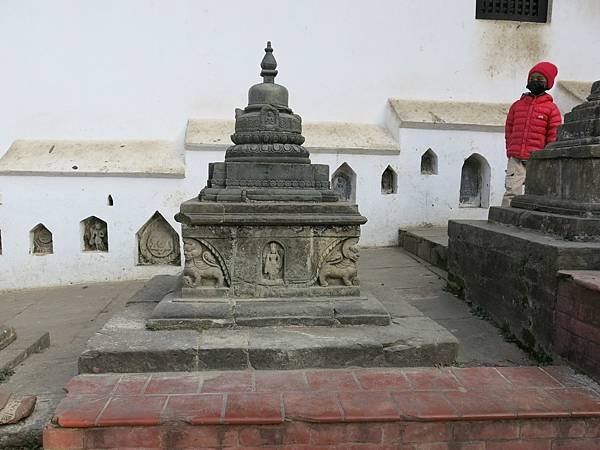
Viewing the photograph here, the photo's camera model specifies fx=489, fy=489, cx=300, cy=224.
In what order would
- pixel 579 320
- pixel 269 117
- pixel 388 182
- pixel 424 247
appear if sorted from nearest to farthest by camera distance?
pixel 579 320 < pixel 269 117 < pixel 424 247 < pixel 388 182

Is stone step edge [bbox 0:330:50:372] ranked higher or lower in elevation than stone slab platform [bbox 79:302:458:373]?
lower

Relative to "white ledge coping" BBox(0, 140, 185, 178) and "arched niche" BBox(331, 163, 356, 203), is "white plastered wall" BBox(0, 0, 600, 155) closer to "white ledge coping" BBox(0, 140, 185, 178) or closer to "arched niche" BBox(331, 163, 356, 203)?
"white ledge coping" BBox(0, 140, 185, 178)

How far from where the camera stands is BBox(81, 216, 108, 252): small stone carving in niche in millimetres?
7062

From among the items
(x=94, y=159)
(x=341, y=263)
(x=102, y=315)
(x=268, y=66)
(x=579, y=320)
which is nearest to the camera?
(x=579, y=320)

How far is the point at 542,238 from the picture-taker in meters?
3.53

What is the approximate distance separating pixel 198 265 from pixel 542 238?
2450 millimetres

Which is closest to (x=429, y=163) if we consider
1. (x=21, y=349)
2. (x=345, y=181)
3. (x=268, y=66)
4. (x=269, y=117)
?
(x=345, y=181)

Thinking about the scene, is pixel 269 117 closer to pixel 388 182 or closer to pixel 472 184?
pixel 388 182

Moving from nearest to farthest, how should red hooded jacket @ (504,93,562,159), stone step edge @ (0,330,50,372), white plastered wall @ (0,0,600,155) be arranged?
stone step edge @ (0,330,50,372), red hooded jacket @ (504,93,562,159), white plastered wall @ (0,0,600,155)

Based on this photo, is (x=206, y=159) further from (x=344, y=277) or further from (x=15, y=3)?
(x=344, y=277)

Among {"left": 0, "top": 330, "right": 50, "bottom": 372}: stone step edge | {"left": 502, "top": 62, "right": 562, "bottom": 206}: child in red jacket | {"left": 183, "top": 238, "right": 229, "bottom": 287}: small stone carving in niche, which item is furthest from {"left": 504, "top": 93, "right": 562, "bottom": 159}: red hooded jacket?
{"left": 0, "top": 330, "right": 50, "bottom": 372}: stone step edge

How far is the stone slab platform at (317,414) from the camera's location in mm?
2314

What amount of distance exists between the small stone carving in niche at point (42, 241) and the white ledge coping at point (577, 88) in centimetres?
833

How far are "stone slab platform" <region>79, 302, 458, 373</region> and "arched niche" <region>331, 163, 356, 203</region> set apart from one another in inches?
179
